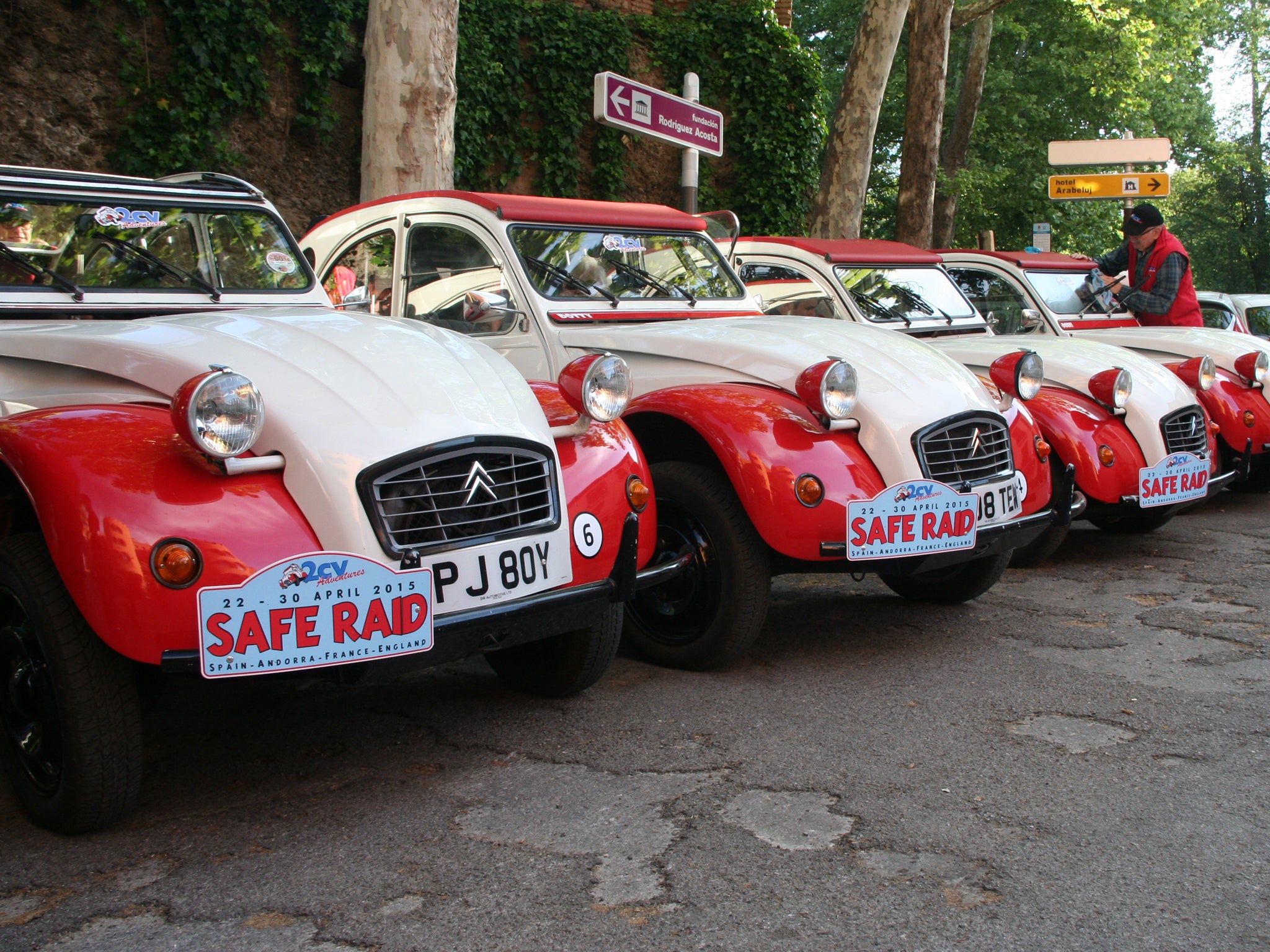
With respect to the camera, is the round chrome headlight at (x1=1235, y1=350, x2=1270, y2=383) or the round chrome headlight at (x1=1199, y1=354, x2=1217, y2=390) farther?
the round chrome headlight at (x1=1235, y1=350, x2=1270, y2=383)

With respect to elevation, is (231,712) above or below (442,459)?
below

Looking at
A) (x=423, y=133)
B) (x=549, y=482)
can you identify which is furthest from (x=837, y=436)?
(x=423, y=133)

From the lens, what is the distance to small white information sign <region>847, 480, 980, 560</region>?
4.11 m

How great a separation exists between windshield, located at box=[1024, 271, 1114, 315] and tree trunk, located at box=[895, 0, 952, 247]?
15.6ft

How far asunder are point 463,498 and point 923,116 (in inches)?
462

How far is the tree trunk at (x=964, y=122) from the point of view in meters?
22.3

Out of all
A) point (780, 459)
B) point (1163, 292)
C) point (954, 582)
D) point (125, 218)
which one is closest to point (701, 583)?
point (780, 459)

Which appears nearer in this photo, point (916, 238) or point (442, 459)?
point (442, 459)

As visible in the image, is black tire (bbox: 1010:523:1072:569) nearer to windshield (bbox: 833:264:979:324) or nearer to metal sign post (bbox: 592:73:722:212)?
windshield (bbox: 833:264:979:324)

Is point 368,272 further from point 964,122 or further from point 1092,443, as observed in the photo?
point 964,122

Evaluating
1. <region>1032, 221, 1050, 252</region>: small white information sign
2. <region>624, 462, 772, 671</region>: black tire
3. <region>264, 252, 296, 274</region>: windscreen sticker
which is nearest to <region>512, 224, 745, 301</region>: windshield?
<region>264, 252, 296, 274</region>: windscreen sticker

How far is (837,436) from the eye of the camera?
4301mm

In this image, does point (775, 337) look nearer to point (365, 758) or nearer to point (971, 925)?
point (365, 758)

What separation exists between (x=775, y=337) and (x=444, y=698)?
6.47 ft
